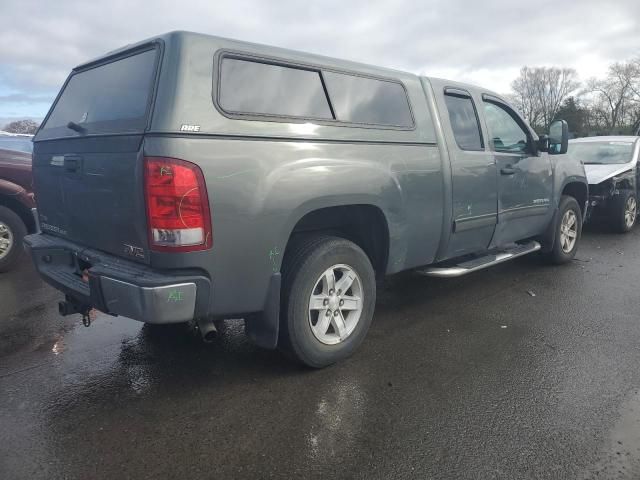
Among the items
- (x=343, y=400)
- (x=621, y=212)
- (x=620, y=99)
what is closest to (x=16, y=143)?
(x=343, y=400)

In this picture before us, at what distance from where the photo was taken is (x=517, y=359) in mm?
3420

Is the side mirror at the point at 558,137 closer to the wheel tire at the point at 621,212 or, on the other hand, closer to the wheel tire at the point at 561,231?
the wheel tire at the point at 561,231

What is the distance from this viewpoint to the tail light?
2.39 metres

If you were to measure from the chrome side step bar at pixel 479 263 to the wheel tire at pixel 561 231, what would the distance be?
21.5 inches

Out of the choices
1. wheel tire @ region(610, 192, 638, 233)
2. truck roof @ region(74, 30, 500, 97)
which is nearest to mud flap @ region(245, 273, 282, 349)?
truck roof @ region(74, 30, 500, 97)

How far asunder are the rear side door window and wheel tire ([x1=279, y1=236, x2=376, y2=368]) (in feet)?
5.11

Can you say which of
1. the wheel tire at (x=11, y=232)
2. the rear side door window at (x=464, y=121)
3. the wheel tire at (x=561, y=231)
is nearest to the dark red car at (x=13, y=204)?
the wheel tire at (x=11, y=232)

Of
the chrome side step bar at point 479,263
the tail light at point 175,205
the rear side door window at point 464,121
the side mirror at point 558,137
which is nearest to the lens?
the tail light at point 175,205

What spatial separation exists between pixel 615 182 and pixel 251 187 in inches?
290

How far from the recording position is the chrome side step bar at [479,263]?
3984 millimetres

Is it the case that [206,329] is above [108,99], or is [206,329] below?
below

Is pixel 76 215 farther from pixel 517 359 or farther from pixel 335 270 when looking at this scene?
pixel 517 359

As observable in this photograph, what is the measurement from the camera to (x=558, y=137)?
5.01 metres

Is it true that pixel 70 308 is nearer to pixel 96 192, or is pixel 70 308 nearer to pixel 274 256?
pixel 96 192
